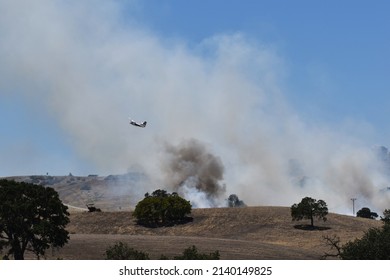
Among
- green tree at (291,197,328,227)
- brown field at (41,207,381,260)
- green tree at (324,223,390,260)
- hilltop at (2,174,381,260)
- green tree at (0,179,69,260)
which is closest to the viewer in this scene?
green tree at (324,223,390,260)

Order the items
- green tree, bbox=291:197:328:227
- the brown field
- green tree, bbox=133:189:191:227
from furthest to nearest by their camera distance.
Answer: green tree, bbox=133:189:191:227, green tree, bbox=291:197:328:227, the brown field

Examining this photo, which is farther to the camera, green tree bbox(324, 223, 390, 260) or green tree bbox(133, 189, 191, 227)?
green tree bbox(133, 189, 191, 227)

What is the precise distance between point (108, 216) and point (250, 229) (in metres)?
36.7

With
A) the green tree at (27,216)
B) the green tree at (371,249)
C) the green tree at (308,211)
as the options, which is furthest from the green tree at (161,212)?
the green tree at (371,249)

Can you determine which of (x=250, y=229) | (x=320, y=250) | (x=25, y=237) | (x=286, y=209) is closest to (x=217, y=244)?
(x=320, y=250)

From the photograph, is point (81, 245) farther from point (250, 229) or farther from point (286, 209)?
point (286, 209)

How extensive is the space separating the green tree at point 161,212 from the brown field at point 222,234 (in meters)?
2.94

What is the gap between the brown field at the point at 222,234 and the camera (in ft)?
351

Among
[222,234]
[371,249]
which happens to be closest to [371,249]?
[371,249]

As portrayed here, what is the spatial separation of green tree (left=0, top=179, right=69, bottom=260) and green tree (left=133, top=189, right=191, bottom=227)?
237 ft

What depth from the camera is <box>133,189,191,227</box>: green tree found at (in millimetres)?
156125

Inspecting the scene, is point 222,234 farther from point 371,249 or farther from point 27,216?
point 371,249

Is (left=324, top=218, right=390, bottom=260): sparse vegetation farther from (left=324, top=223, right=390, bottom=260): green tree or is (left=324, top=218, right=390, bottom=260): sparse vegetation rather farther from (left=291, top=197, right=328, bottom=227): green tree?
(left=291, top=197, right=328, bottom=227): green tree

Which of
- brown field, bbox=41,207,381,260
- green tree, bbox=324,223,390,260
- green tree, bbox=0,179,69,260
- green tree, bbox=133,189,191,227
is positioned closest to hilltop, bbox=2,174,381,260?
brown field, bbox=41,207,381,260
